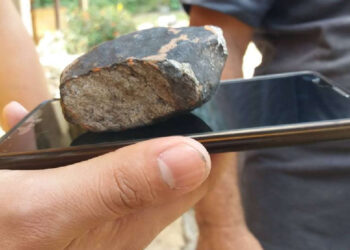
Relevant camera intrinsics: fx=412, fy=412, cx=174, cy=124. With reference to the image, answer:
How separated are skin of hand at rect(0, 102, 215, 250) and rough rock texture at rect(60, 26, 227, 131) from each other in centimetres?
9

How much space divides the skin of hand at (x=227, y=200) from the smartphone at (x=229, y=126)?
177 mm

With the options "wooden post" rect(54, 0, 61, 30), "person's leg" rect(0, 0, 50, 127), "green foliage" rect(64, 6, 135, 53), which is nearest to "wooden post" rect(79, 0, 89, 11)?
"green foliage" rect(64, 6, 135, 53)

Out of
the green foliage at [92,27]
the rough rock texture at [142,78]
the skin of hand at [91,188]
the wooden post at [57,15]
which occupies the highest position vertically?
the rough rock texture at [142,78]

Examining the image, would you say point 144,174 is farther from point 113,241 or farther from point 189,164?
point 113,241

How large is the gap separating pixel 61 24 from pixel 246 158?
13.3ft

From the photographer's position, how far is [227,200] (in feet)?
2.81

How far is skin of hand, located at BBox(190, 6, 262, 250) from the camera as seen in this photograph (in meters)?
0.82

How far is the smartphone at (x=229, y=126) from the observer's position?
18.3 inches

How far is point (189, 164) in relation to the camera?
431 mm

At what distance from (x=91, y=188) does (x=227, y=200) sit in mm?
460

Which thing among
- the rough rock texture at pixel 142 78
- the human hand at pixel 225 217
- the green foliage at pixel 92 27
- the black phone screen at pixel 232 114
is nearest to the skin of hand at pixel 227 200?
the human hand at pixel 225 217

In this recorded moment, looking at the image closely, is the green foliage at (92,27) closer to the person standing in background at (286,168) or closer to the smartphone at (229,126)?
the person standing in background at (286,168)

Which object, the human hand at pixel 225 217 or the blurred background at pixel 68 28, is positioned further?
the blurred background at pixel 68 28

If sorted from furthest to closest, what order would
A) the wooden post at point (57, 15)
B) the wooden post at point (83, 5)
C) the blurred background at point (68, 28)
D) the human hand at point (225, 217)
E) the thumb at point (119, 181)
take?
the wooden post at point (83, 5) → the wooden post at point (57, 15) → the blurred background at point (68, 28) → the human hand at point (225, 217) → the thumb at point (119, 181)
